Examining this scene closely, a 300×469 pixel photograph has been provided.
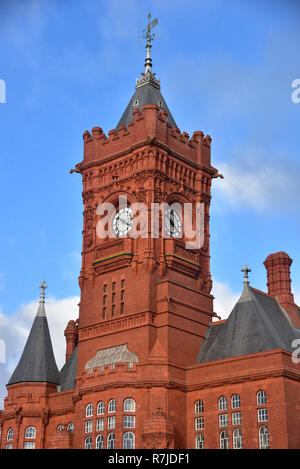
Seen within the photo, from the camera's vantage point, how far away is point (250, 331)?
49.2m

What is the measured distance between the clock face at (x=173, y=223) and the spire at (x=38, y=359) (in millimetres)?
13991

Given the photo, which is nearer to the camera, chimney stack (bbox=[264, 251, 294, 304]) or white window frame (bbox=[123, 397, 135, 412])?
white window frame (bbox=[123, 397, 135, 412])

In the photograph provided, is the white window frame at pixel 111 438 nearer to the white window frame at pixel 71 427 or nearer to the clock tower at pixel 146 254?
the clock tower at pixel 146 254

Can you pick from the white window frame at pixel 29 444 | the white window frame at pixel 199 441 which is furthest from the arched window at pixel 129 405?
the white window frame at pixel 29 444

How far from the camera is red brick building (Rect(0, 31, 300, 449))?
45469 millimetres

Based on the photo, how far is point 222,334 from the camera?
51.5 m

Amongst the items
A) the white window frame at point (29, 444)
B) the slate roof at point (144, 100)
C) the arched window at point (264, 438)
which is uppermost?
the slate roof at point (144, 100)

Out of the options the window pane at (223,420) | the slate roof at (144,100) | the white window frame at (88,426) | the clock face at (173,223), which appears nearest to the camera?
the window pane at (223,420)

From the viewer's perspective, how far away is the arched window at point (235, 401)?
45719mm

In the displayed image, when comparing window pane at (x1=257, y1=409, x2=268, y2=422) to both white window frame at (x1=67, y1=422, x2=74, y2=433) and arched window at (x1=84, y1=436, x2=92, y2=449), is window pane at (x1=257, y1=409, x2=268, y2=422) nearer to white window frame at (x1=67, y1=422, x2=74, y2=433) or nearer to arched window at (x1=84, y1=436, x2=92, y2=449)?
arched window at (x1=84, y1=436, x2=92, y2=449)

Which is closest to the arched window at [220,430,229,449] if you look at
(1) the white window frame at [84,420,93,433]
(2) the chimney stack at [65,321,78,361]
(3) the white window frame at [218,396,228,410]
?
(3) the white window frame at [218,396,228,410]

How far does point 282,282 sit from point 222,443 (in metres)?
15.7

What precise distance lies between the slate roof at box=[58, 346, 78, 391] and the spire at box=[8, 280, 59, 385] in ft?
1.99

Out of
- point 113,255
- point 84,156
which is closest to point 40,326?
point 113,255
